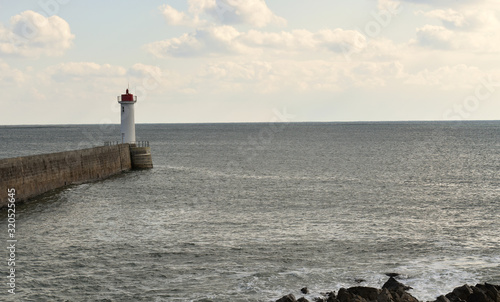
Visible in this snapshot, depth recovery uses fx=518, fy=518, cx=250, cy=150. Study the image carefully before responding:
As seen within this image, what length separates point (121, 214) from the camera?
27734 millimetres

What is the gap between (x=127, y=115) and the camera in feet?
165

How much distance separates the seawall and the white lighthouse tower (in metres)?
1.33

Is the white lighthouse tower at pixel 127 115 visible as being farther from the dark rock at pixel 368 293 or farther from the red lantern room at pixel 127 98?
the dark rock at pixel 368 293

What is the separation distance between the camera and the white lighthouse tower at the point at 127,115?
49.8 m

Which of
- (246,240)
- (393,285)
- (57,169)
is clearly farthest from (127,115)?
(393,285)

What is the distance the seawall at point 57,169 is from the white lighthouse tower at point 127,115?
1334mm

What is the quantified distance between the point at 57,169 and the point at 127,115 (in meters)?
16.5

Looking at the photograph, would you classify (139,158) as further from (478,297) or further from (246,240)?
(478,297)

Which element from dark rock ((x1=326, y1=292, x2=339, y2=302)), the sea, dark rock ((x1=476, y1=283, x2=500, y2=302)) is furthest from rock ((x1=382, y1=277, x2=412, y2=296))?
dark rock ((x1=476, y1=283, x2=500, y2=302))

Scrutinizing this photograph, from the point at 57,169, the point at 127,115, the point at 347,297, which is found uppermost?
the point at 127,115

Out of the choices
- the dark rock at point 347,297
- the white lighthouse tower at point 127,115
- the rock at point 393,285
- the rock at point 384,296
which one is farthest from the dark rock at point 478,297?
the white lighthouse tower at point 127,115

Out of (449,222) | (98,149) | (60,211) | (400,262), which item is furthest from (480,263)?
(98,149)

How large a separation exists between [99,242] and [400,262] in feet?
39.1

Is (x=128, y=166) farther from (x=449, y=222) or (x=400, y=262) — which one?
(x=400, y=262)
